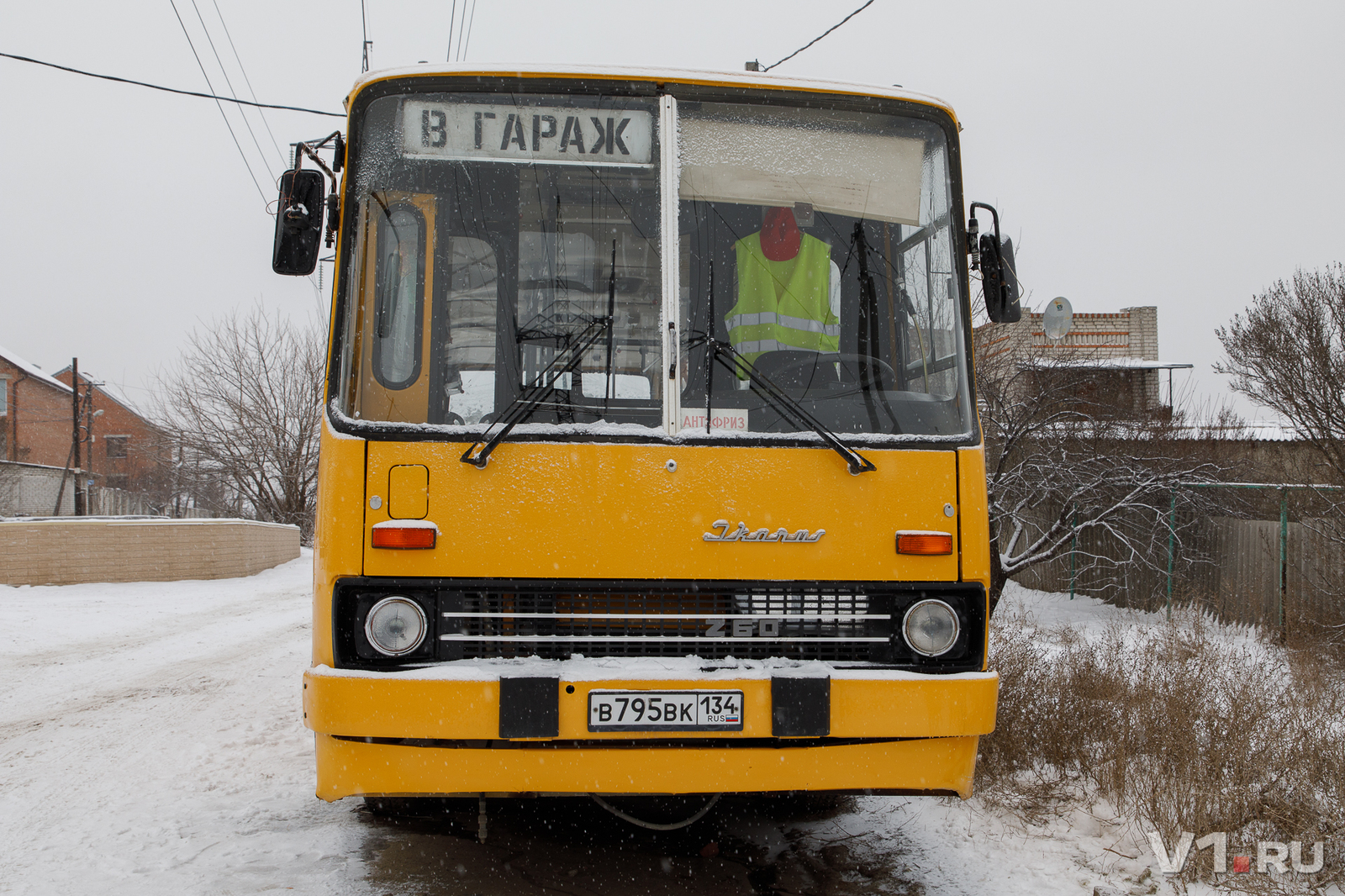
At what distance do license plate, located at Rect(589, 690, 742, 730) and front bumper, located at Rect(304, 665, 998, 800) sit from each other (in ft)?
0.07

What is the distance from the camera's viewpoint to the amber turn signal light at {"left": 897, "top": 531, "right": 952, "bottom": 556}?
3393mm

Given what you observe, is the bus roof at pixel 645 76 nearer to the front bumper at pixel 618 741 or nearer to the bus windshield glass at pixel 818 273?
the bus windshield glass at pixel 818 273

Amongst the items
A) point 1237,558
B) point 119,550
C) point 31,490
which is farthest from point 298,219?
point 31,490

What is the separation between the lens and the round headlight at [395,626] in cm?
320

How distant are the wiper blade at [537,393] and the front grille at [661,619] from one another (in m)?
0.42

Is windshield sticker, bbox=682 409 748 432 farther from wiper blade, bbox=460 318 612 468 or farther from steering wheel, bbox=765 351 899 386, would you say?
wiper blade, bbox=460 318 612 468

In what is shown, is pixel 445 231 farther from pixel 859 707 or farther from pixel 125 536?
pixel 125 536

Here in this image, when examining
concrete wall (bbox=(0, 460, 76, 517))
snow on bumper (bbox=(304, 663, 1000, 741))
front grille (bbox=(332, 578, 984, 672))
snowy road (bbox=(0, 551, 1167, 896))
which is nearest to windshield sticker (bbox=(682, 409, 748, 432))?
front grille (bbox=(332, 578, 984, 672))

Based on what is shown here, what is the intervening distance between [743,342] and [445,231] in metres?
1.12

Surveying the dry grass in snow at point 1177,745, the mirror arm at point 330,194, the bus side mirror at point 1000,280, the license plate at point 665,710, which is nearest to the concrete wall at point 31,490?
the mirror arm at point 330,194

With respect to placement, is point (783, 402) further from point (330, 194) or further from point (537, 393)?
point (330, 194)

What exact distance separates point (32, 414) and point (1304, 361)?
189 ft

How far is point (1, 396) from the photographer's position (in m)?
50.7

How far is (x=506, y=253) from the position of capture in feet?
11.7
